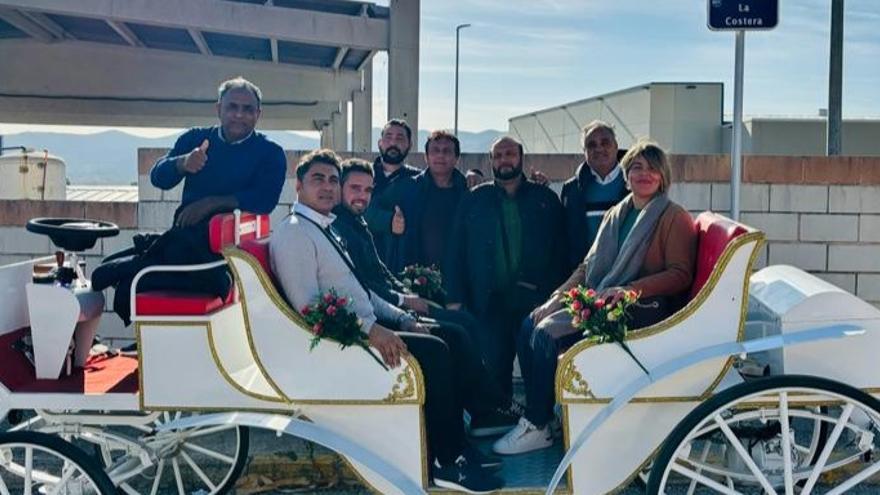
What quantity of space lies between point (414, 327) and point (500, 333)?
2.91 ft

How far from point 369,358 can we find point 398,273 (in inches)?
62.5

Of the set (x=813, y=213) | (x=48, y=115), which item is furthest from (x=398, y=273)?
(x=48, y=115)

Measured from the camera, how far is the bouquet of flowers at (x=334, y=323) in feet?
9.68

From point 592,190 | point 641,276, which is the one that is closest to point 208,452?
point 641,276

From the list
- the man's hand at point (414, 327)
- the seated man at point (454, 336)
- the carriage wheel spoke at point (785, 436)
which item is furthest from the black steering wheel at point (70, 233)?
the carriage wheel spoke at point (785, 436)

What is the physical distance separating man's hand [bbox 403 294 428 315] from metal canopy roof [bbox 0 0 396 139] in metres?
5.25

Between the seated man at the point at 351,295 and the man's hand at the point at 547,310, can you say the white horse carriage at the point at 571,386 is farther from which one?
the man's hand at the point at 547,310

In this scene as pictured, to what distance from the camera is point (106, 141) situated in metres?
103

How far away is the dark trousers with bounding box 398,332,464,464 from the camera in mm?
3205

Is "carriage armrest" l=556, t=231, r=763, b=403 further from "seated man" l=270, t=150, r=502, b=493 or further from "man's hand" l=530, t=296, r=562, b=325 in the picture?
"man's hand" l=530, t=296, r=562, b=325

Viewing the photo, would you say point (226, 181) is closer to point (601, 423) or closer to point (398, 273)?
point (398, 273)

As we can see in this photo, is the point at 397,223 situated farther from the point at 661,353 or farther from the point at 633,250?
the point at 661,353

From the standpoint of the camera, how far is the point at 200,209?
136 inches

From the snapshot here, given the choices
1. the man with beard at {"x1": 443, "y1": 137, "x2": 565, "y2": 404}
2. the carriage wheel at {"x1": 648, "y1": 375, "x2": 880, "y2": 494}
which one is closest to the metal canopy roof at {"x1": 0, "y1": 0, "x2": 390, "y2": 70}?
the man with beard at {"x1": 443, "y1": 137, "x2": 565, "y2": 404}
